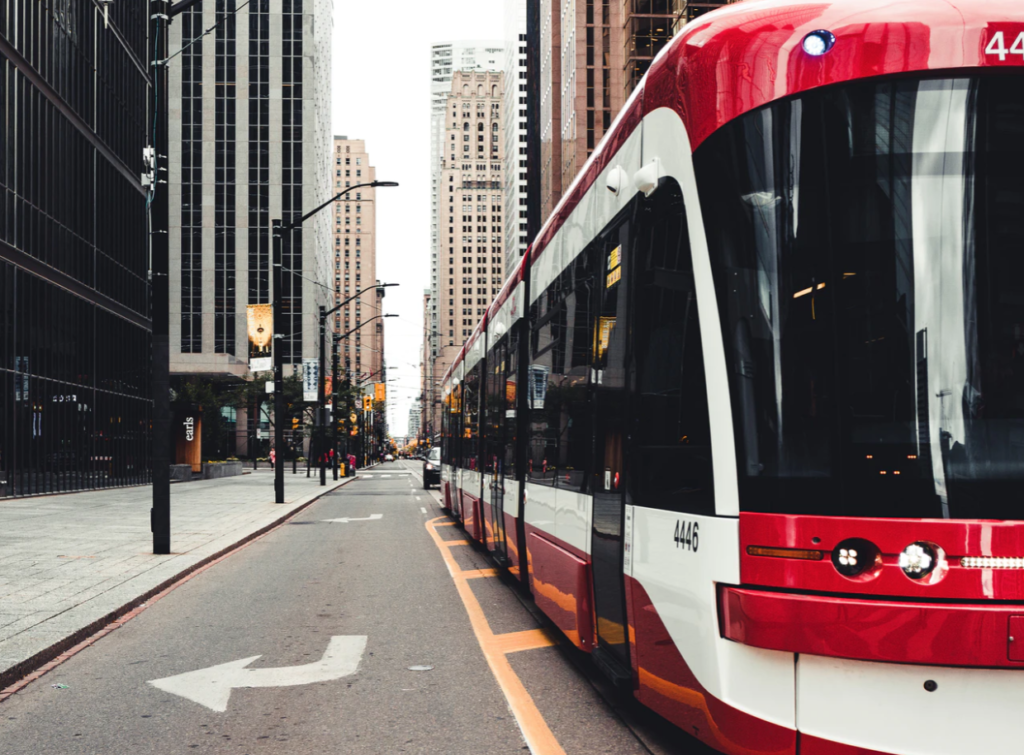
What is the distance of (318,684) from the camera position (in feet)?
22.0

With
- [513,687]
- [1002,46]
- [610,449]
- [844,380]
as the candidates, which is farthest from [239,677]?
[1002,46]

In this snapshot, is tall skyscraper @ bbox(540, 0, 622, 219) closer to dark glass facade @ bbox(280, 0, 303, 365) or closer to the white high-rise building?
dark glass facade @ bbox(280, 0, 303, 365)

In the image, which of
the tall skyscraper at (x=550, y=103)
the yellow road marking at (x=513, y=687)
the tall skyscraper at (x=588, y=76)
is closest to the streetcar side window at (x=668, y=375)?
the yellow road marking at (x=513, y=687)

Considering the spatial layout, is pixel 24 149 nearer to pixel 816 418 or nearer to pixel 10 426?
pixel 10 426

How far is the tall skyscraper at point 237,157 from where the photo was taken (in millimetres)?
101875

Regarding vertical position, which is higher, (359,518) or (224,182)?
(224,182)

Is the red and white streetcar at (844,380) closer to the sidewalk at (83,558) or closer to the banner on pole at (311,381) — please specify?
the sidewalk at (83,558)

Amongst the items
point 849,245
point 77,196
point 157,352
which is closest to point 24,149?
point 77,196

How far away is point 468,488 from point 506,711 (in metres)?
10.1

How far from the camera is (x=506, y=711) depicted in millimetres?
5984

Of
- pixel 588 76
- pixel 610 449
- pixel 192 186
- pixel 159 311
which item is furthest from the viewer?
pixel 192 186

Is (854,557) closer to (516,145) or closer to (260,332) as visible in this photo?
(260,332)

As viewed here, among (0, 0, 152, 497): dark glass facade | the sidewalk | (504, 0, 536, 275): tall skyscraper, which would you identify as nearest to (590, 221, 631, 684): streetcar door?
the sidewalk

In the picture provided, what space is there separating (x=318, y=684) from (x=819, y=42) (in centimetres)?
475
